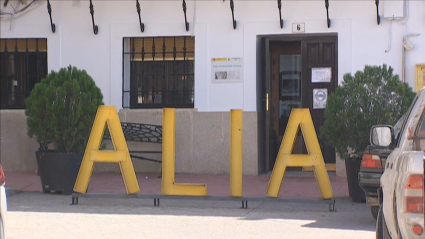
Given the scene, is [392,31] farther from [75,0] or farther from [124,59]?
[75,0]

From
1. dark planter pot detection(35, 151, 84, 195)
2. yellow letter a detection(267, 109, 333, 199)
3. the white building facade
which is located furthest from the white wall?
yellow letter a detection(267, 109, 333, 199)

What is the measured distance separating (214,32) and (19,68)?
391cm

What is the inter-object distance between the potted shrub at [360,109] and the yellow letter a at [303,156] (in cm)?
79

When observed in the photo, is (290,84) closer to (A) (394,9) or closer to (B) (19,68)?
(A) (394,9)

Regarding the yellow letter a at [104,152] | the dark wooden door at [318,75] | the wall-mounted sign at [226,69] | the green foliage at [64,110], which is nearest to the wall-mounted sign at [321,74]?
the dark wooden door at [318,75]

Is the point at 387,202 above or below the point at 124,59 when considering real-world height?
below

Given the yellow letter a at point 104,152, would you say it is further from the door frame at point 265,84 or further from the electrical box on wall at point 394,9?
the electrical box on wall at point 394,9

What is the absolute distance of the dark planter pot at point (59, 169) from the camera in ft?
35.9

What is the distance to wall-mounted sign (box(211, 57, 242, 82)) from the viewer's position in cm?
1305

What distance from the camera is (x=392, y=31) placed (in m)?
12.4

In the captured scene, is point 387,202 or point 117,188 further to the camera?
point 117,188

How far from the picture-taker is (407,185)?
484 cm

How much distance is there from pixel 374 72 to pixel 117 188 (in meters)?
4.46

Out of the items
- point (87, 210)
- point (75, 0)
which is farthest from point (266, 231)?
point (75, 0)
